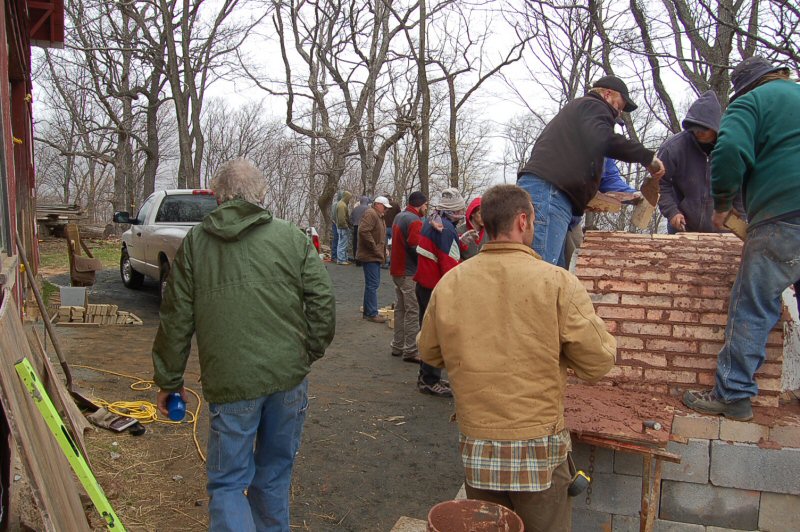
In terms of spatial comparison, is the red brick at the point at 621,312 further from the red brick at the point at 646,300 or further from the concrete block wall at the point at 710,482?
the concrete block wall at the point at 710,482

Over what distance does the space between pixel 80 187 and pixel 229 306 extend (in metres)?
36.6

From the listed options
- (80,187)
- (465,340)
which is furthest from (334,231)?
(80,187)

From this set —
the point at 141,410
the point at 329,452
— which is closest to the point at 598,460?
the point at 329,452

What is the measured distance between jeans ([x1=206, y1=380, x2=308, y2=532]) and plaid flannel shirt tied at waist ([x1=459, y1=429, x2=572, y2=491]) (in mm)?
1046

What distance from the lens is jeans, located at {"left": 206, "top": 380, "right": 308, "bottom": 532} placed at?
2.96m

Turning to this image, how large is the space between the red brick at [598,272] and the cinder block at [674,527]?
1.50 m

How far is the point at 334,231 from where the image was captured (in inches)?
715

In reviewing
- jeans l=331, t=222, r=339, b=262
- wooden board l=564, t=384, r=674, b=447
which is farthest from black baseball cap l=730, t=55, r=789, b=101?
jeans l=331, t=222, r=339, b=262

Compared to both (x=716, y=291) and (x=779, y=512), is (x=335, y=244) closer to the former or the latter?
(x=716, y=291)

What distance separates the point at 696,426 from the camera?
343cm

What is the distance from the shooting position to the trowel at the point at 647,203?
4.62 m

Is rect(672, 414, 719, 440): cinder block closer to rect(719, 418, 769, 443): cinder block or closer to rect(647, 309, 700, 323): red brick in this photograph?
rect(719, 418, 769, 443): cinder block

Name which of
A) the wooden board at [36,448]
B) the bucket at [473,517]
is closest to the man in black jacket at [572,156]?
the bucket at [473,517]

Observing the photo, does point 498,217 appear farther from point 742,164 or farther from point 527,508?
point 742,164
